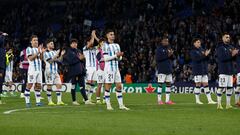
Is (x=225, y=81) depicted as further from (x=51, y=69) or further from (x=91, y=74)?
(x=51, y=69)

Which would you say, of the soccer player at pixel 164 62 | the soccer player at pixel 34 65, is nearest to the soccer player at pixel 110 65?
the soccer player at pixel 34 65

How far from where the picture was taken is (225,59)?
21469 millimetres

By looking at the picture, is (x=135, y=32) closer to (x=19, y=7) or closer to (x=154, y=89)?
(x=154, y=89)

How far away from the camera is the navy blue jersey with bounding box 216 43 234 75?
70.3 ft

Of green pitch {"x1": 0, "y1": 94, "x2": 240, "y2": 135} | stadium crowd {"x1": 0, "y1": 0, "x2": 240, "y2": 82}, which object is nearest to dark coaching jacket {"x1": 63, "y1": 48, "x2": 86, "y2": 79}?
green pitch {"x1": 0, "y1": 94, "x2": 240, "y2": 135}

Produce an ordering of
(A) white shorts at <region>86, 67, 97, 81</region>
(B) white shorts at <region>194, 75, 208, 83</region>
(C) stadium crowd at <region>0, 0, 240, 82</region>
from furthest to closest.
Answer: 1. (C) stadium crowd at <region>0, 0, 240, 82</region>
2. (A) white shorts at <region>86, 67, 97, 81</region>
3. (B) white shorts at <region>194, 75, 208, 83</region>

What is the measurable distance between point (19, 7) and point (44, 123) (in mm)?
41973

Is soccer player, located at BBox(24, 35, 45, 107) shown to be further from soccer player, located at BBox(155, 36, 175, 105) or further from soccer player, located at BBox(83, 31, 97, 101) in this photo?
soccer player, located at BBox(155, 36, 175, 105)

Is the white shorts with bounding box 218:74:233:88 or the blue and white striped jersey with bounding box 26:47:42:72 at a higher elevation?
the blue and white striped jersey with bounding box 26:47:42:72

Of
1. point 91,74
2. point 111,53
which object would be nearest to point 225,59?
point 111,53

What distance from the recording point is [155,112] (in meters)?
19.9

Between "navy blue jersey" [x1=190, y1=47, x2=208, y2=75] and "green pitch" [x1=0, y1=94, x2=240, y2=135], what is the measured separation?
451 centimetres

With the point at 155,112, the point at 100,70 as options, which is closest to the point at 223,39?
the point at 155,112

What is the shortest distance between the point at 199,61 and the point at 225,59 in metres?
4.14
